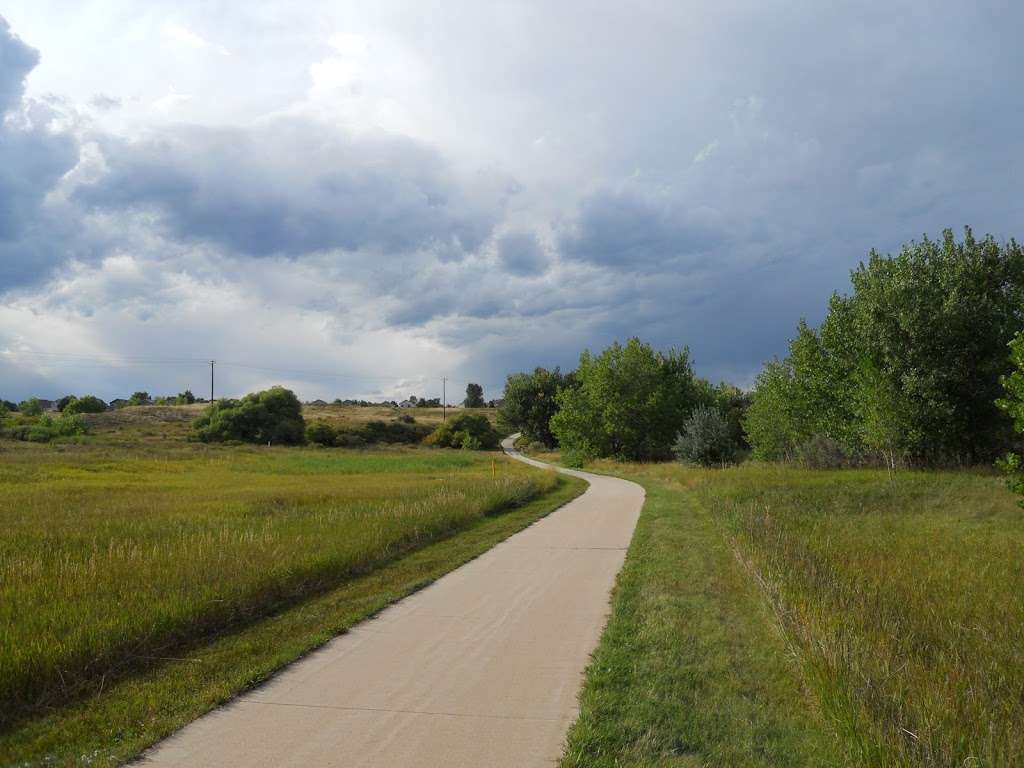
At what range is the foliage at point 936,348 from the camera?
2969cm

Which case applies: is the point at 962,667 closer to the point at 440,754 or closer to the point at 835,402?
the point at 440,754

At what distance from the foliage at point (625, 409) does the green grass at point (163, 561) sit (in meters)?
34.8

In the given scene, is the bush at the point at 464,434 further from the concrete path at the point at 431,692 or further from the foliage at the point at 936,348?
the concrete path at the point at 431,692

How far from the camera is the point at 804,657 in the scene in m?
5.62

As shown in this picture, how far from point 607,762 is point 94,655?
4727 millimetres

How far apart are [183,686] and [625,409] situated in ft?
175

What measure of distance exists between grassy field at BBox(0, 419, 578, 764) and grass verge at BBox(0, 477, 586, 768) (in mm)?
32

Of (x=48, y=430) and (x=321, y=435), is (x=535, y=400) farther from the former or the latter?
(x=48, y=430)

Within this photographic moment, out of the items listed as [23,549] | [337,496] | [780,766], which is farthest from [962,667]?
[337,496]

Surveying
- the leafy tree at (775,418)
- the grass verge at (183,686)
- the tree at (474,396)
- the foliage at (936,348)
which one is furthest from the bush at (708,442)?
the tree at (474,396)

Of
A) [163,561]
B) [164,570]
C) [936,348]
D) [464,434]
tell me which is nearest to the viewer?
[164,570]

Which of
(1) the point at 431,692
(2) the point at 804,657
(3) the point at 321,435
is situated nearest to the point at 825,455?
(2) the point at 804,657

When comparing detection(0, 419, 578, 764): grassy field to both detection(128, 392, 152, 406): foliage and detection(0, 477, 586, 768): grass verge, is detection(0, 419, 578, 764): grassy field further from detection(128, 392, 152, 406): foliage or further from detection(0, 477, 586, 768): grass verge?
detection(128, 392, 152, 406): foliage

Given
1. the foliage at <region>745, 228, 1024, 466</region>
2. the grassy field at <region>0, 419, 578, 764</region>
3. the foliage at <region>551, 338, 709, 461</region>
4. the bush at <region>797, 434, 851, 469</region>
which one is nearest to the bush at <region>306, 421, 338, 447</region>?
the foliage at <region>551, 338, 709, 461</region>
